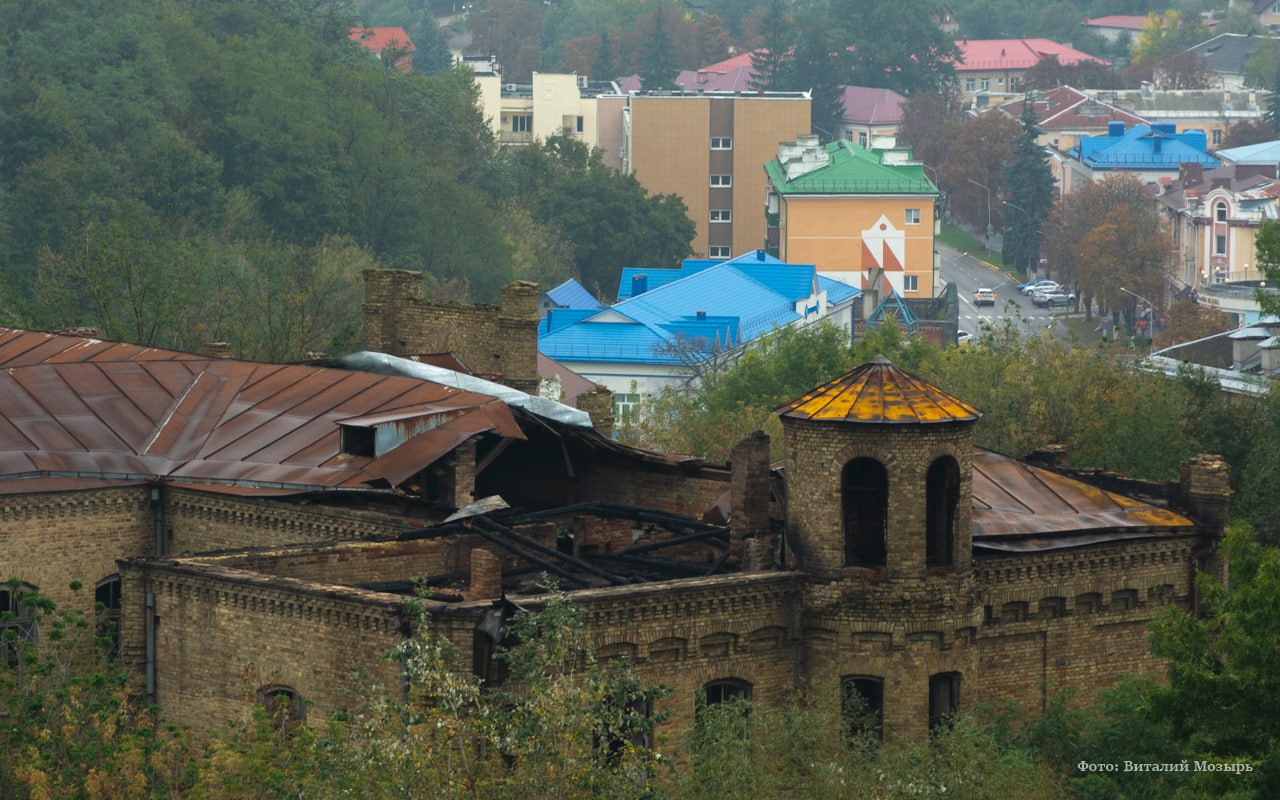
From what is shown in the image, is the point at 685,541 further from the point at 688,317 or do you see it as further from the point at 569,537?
the point at 688,317

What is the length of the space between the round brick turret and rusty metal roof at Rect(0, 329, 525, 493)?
644cm

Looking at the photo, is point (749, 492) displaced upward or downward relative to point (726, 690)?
upward

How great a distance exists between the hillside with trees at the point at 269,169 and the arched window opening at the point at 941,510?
43.8 m

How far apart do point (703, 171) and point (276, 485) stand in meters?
128

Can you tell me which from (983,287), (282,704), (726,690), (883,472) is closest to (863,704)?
(726,690)

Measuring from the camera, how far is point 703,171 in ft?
547

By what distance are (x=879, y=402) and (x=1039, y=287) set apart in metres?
126

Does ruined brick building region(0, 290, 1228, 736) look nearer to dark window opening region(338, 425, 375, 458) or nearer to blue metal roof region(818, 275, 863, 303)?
dark window opening region(338, 425, 375, 458)

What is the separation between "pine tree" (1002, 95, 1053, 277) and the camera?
171 meters

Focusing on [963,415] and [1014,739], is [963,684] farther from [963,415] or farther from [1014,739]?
[963,415]

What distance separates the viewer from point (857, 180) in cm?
15050

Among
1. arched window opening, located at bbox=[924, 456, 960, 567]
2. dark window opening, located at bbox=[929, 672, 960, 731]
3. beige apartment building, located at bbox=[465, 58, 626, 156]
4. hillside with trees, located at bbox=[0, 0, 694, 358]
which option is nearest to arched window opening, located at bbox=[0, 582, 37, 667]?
dark window opening, located at bbox=[929, 672, 960, 731]

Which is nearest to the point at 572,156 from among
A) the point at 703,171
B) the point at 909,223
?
the point at 703,171

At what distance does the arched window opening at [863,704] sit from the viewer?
114 ft
